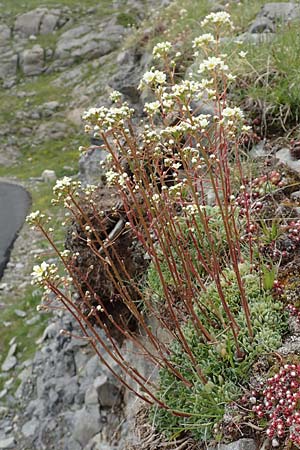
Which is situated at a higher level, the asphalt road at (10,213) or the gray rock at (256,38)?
the gray rock at (256,38)

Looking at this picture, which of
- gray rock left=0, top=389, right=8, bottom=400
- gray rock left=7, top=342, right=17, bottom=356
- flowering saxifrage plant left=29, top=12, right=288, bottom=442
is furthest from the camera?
Result: gray rock left=7, top=342, right=17, bottom=356

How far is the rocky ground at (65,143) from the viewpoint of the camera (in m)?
6.13

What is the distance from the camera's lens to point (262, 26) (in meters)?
6.75

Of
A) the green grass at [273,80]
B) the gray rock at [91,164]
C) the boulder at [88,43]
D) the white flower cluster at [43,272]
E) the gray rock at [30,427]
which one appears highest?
the white flower cluster at [43,272]

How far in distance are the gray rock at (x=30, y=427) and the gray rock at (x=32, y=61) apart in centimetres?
1806

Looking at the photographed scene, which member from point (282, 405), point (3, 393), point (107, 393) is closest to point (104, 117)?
point (282, 405)

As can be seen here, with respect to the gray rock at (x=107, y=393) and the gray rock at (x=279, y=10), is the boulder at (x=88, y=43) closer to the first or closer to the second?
the gray rock at (x=279, y=10)

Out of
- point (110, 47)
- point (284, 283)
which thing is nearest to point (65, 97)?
point (110, 47)

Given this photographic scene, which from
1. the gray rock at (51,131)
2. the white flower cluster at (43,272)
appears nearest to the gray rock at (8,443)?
the white flower cluster at (43,272)

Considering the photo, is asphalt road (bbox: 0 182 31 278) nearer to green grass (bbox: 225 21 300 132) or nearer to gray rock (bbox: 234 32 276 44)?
gray rock (bbox: 234 32 276 44)

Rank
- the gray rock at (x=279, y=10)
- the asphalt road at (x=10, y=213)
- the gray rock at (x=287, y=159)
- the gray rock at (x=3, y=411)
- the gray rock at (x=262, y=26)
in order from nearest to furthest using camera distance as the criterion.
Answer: the gray rock at (x=287, y=159), the gray rock at (x=262, y=26), the gray rock at (x=279, y=10), the gray rock at (x=3, y=411), the asphalt road at (x=10, y=213)

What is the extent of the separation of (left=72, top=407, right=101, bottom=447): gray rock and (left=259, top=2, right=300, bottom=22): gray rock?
571 centimetres

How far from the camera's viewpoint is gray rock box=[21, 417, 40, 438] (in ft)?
22.7

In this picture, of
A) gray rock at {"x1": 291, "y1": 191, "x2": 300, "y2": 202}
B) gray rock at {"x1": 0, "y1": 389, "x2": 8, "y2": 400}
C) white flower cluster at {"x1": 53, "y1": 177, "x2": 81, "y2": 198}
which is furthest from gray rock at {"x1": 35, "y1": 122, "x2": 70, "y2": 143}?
white flower cluster at {"x1": 53, "y1": 177, "x2": 81, "y2": 198}
